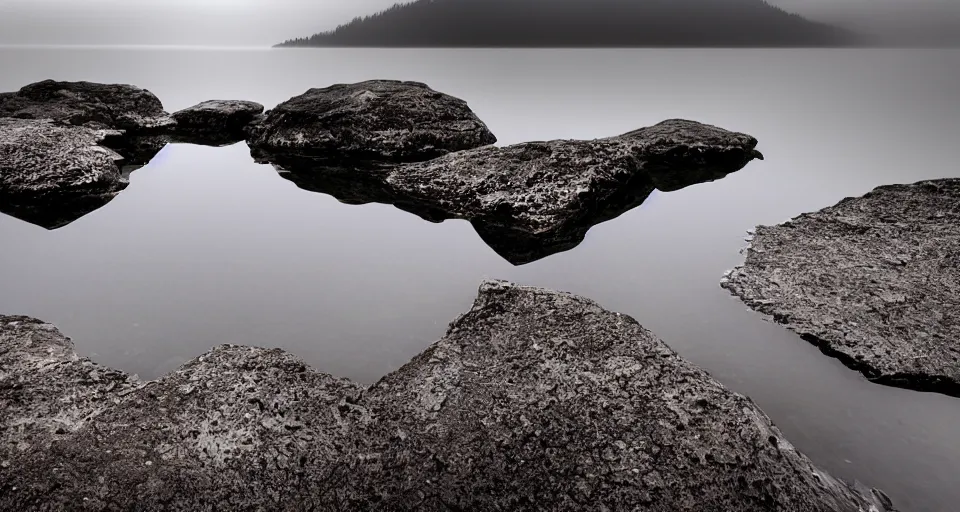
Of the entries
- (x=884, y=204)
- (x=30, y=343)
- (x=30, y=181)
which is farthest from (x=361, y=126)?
(x=884, y=204)

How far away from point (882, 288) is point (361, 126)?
6.51 m

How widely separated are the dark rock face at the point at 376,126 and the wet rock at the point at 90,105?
2.32 metres

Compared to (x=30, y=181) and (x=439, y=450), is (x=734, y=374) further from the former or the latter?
(x=30, y=181)

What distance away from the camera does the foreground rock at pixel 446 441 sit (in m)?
2.39

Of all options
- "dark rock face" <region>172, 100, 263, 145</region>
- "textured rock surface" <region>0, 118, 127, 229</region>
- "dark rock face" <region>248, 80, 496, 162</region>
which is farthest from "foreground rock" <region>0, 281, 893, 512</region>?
"dark rock face" <region>172, 100, 263, 145</region>

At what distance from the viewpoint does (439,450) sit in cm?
262

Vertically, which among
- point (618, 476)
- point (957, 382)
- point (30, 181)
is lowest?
point (30, 181)

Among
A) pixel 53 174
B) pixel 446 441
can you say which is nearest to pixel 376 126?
pixel 53 174

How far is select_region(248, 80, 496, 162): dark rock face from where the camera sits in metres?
8.05

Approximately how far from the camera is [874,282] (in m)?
4.14

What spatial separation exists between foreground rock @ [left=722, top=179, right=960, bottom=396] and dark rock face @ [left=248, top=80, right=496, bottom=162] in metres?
4.53

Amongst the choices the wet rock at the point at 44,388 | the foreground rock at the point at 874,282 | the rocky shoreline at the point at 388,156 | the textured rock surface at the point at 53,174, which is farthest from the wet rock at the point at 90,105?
the foreground rock at the point at 874,282

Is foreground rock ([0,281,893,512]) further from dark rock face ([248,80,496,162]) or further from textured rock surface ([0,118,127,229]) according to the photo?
dark rock face ([248,80,496,162])

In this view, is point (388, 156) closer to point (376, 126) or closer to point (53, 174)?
point (376, 126)
